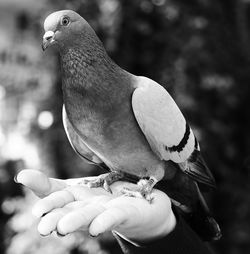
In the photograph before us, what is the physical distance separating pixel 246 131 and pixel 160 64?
762 millimetres

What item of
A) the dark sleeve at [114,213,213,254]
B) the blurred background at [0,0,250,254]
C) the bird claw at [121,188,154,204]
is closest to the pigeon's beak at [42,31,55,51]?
the bird claw at [121,188,154,204]

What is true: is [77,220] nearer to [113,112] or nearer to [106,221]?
[106,221]

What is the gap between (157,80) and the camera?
3107 mm

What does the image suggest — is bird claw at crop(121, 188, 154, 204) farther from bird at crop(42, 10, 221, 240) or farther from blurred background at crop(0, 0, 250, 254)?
blurred background at crop(0, 0, 250, 254)

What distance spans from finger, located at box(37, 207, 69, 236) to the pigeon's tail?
95cm

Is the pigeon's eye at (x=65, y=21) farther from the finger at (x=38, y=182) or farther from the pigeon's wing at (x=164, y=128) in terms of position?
the finger at (x=38, y=182)

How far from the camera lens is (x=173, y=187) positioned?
80.0 inches

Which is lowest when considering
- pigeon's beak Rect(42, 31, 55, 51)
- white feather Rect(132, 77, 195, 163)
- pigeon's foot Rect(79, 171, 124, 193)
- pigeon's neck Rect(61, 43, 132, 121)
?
pigeon's foot Rect(79, 171, 124, 193)

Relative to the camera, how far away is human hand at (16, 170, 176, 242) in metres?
1.20

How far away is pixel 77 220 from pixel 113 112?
595 millimetres

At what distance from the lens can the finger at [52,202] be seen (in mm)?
1334

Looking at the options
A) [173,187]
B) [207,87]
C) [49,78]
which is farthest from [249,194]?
[49,78]

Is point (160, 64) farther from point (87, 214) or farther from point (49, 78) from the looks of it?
point (87, 214)

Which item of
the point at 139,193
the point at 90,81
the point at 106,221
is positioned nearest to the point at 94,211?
the point at 106,221
